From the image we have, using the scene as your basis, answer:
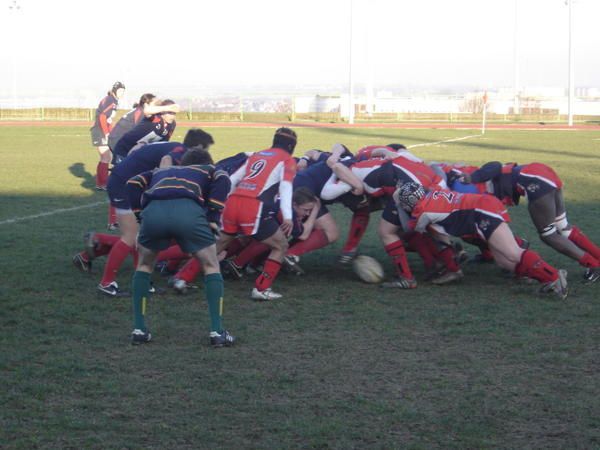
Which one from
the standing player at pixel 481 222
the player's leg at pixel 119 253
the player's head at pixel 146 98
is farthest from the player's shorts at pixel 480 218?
the player's head at pixel 146 98

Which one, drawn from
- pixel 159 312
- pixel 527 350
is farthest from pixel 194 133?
pixel 527 350

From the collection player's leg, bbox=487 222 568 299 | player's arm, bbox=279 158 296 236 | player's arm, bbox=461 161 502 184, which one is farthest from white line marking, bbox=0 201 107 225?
player's leg, bbox=487 222 568 299

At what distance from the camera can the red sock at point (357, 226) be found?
9102 mm

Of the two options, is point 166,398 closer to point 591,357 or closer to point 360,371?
point 360,371

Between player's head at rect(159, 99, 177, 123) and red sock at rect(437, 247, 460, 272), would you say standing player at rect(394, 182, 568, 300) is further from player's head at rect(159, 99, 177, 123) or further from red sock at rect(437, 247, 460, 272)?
player's head at rect(159, 99, 177, 123)

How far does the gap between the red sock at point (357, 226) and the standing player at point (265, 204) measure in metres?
1.63

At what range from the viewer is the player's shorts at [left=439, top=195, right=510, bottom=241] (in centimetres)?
757

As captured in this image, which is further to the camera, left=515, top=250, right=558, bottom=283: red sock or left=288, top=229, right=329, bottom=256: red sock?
left=288, top=229, right=329, bottom=256: red sock

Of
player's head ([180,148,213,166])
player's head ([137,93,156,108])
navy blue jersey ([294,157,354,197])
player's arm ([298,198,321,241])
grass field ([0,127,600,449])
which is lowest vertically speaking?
grass field ([0,127,600,449])

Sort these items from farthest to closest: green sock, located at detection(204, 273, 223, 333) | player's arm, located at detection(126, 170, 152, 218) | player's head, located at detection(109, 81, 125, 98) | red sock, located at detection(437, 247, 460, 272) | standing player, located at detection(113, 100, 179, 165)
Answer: player's head, located at detection(109, 81, 125, 98), standing player, located at detection(113, 100, 179, 165), red sock, located at detection(437, 247, 460, 272), player's arm, located at detection(126, 170, 152, 218), green sock, located at detection(204, 273, 223, 333)

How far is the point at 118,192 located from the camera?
7855 millimetres

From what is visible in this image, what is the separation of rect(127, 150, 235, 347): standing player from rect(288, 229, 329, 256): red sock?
2608 mm

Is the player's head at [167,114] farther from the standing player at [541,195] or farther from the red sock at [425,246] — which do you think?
the standing player at [541,195]

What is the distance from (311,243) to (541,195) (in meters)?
2.44
